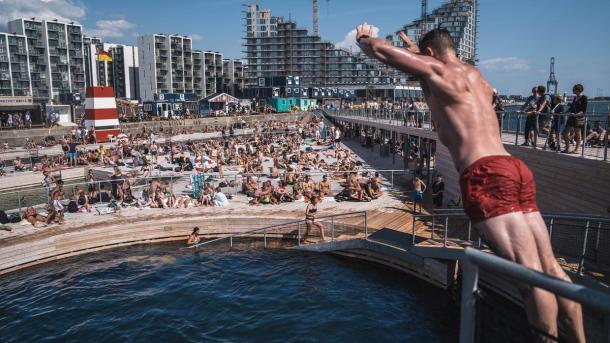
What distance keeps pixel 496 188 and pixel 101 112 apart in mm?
38219

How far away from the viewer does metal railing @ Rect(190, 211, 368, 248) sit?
1516 cm

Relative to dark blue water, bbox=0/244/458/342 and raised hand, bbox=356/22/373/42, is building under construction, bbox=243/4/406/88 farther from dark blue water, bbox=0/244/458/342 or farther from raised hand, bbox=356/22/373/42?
raised hand, bbox=356/22/373/42

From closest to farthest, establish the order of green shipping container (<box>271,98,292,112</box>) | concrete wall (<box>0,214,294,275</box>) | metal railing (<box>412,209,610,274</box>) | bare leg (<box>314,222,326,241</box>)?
metal railing (<box>412,209,610,274</box>) < concrete wall (<box>0,214,294,275</box>) < bare leg (<box>314,222,326,241</box>) < green shipping container (<box>271,98,292,112</box>)

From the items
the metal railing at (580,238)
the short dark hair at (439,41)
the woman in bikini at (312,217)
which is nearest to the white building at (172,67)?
the woman in bikini at (312,217)

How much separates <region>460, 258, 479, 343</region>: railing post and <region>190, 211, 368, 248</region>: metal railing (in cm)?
1233

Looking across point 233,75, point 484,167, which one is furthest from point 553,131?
point 233,75

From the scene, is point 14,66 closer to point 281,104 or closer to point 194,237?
point 281,104

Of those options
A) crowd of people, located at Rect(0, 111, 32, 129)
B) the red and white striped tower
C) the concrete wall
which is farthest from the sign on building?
the concrete wall

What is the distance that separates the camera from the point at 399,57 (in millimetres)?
2555

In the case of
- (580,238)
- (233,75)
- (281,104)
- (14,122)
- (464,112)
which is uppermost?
(233,75)

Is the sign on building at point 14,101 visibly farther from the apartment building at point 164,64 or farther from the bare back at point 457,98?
the apartment building at point 164,64

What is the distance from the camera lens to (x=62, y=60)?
104 metres

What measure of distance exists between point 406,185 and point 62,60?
352 feet

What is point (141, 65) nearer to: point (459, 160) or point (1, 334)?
point (1, 334)
